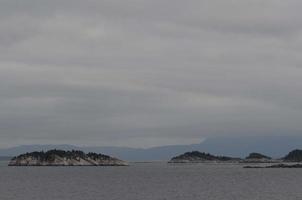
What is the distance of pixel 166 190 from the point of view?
13212cm

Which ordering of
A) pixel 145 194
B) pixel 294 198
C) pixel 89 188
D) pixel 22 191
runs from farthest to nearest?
1. pixel 89 188
2. pixel 22 191
3. pixel 145 194
4. pixel 294 198

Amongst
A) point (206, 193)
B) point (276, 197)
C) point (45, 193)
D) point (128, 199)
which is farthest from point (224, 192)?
point (45, 193)

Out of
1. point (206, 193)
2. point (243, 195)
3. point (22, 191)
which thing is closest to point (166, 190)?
point (206, 193)

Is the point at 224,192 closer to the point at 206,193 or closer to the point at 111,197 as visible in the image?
the point at 206,193

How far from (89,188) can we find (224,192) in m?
30.8

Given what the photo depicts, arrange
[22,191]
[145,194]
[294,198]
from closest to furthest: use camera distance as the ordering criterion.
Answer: [294,198], [145,194], [22,191]

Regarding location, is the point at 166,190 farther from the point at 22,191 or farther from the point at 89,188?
the point at 22,191

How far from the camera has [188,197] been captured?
375ft

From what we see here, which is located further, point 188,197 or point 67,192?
point 67,192

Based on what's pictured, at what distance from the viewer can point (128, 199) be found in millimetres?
112438

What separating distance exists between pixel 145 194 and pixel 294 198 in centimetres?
2751

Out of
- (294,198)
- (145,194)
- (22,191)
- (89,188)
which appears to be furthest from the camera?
(89,188)

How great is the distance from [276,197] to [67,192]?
4007 centimetres

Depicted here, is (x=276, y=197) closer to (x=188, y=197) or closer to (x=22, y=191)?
(x=188, y=197)
